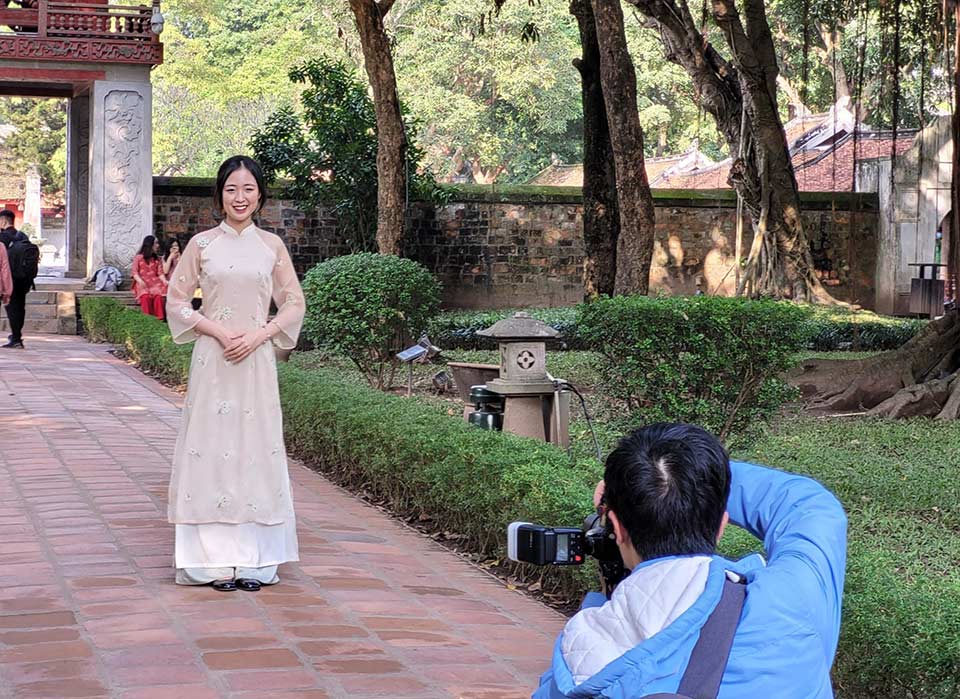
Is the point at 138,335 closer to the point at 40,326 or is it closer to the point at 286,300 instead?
the point at 40,326

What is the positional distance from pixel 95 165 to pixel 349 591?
15021 millimetres

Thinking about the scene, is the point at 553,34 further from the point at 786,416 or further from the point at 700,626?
the point at 700,626

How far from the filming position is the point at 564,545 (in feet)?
6.58

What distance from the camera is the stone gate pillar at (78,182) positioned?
20.7 metres

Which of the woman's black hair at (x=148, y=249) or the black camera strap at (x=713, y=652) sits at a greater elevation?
the woman's black hair at (x=148, y=249)

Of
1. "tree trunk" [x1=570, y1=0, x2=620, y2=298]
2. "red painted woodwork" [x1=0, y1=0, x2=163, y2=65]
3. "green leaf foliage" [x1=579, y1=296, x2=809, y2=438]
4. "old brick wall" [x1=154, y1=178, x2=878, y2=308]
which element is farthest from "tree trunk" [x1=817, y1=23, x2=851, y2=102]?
"green leaf foliage" [x1=579, y1=296, x2=809, y2=438]

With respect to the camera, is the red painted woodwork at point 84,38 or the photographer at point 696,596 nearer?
the photographer at point 696,596

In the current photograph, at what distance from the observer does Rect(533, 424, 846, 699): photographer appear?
1.75 m

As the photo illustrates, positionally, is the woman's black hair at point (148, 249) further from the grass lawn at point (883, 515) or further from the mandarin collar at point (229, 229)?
the mandarin collar at point (229, 229)

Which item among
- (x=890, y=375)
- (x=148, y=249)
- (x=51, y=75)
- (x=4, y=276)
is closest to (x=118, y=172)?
(x=51, y=75)

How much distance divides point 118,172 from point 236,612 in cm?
1516

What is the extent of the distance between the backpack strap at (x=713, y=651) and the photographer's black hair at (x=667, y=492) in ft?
0.48

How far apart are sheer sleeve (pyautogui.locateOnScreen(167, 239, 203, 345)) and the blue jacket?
3.17 meters

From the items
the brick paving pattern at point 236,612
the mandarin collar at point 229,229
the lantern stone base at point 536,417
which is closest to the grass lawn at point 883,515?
the lantern stone base at point 536,417
